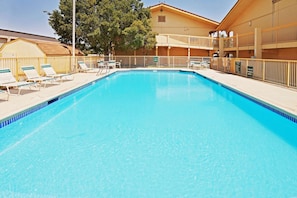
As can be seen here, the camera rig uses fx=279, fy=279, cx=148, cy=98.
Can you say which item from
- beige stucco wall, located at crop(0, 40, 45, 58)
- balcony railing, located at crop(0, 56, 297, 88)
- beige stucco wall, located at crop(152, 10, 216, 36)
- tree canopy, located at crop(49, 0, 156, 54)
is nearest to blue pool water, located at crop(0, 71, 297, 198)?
balcony railing, located at crop(0, 56, 297, 88)

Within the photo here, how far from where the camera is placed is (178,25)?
102 feet

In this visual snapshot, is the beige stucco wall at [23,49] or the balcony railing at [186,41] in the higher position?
the balcony railing at [186,41]

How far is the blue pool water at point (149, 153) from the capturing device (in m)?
3.69

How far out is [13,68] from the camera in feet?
36.9

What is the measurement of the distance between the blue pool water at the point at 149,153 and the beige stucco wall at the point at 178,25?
2355cm

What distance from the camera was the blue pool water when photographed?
145 inches

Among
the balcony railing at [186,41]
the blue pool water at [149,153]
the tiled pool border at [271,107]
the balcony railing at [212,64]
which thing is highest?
the balcony railing at [186,41]

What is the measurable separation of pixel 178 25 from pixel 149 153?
27.8 metres

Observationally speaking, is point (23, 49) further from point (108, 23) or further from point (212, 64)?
point (212, 64)

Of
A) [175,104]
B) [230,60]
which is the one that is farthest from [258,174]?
[230,60]

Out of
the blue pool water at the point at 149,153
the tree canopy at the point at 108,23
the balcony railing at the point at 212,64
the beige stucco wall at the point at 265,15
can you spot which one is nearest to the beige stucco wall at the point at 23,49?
the balcony railing at the point at 212,64

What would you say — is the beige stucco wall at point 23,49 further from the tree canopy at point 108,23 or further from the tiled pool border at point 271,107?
the tiled pool border at point 271,107

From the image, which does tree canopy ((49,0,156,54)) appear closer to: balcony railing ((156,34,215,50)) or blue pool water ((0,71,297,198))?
balcony railing ((156,34,215,50))

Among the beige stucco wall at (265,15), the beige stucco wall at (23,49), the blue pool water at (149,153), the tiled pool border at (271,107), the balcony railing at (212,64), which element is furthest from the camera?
the beige stucco wall at (23,49)
